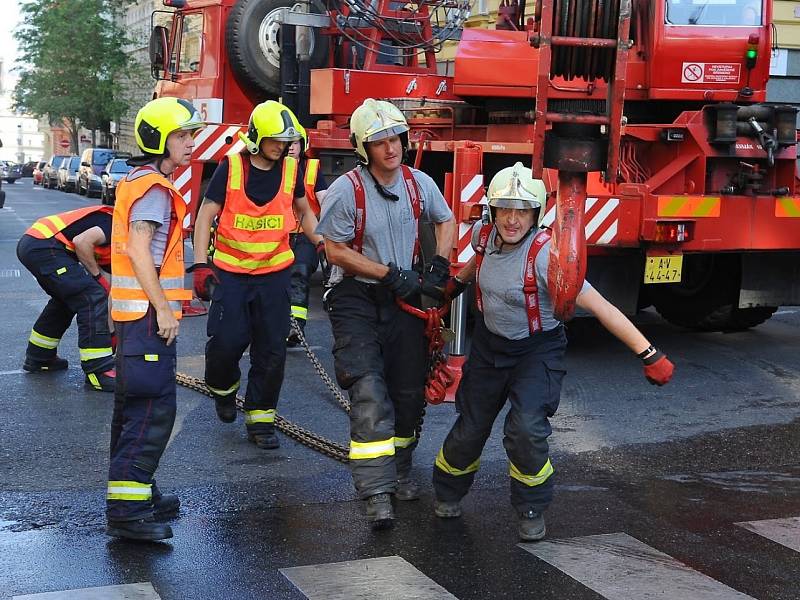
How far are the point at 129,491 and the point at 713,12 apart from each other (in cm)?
667

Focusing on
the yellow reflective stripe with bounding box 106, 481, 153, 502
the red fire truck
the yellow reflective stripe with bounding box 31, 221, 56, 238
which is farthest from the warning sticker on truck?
the yellow reflective stripe with bounding box 106, 481, 153, 502

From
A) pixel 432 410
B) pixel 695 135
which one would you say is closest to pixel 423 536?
pixel 432 410

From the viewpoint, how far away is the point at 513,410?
5320 mm

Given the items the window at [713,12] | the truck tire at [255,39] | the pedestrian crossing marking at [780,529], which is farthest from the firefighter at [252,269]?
the truck tire at [255,39]

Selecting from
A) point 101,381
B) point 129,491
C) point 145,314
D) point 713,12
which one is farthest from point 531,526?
point 713,12

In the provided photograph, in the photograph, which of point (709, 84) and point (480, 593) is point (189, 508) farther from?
point (709, 84)

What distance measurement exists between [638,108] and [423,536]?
19.2 feet

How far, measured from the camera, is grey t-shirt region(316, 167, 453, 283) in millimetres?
5594

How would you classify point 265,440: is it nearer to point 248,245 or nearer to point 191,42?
point 248,245

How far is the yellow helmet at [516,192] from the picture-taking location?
17.2 ft

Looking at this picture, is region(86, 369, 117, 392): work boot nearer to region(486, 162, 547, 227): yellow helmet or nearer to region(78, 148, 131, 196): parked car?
region(486, 162, 547, 227): yellow helmet

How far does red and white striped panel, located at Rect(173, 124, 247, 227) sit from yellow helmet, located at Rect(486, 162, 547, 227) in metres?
7.53

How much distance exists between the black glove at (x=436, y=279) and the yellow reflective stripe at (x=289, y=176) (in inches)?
56.6

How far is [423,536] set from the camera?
5.31 meters
